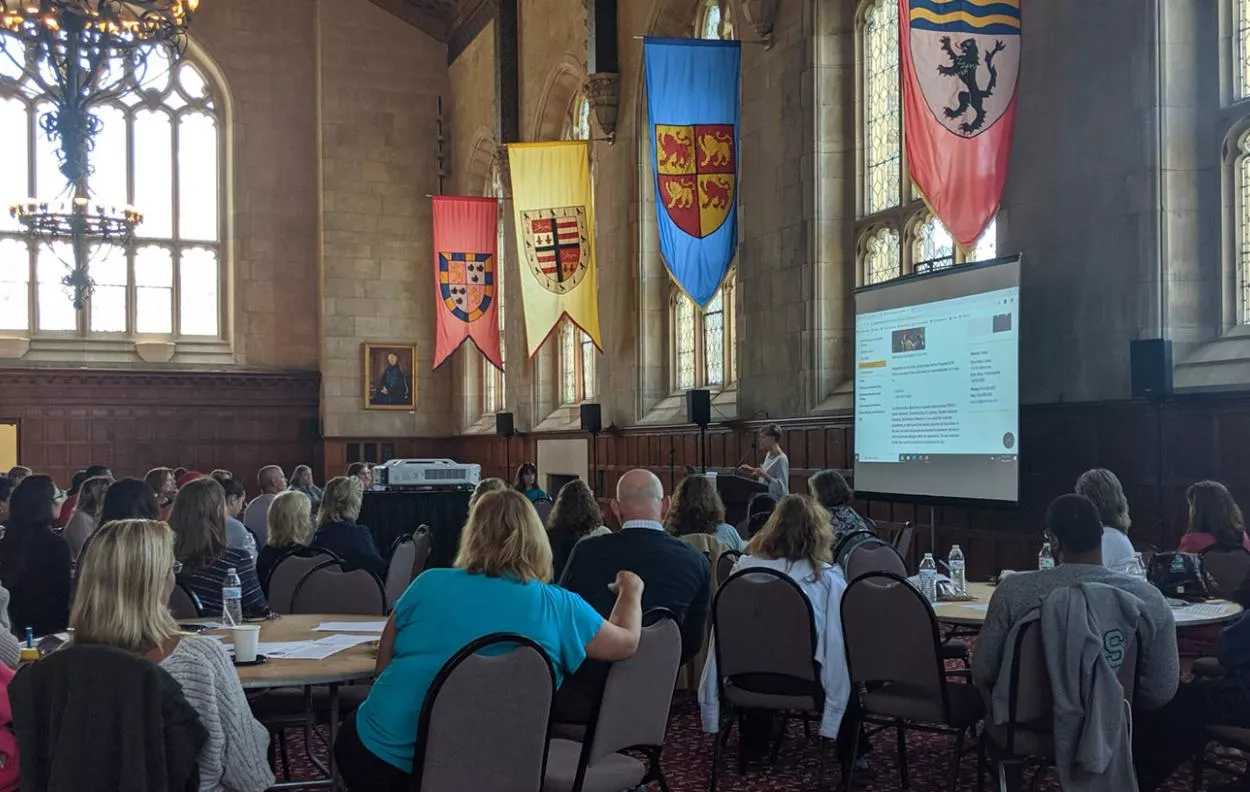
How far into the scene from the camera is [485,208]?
15.5 m

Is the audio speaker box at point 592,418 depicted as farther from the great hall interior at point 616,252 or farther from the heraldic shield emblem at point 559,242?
the heraldic shield emblem at point 559,242

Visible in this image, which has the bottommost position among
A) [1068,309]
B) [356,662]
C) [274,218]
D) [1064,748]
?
[1064,748]

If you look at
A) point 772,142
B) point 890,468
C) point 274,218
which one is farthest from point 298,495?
point 274,218

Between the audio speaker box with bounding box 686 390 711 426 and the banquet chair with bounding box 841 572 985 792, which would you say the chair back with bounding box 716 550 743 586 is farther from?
the audio speaker box with bounding box 686 390 711 426

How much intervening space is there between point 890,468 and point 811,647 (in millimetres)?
4620

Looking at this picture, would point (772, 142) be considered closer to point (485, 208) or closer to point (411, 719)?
point (485, 208)

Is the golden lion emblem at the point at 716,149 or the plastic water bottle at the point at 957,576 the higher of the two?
the golden lion emblem at the point at 716,149

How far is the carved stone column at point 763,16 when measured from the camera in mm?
10844

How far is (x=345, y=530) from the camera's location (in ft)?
20.8

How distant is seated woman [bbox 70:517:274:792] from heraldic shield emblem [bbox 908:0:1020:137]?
5.71 meters

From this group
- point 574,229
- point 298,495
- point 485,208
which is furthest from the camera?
point 485,208

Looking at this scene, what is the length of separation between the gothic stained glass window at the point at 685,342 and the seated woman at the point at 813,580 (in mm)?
8735

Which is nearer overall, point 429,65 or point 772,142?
point 772,142

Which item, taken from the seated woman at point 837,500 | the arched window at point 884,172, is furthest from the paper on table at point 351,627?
the arched window at point 884,172
